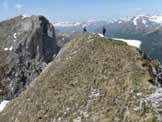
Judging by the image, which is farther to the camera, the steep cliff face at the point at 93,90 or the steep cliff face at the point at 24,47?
the steep cliff face at the point at 24,47

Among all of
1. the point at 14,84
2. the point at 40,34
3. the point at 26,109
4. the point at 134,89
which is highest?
the point at 134,89

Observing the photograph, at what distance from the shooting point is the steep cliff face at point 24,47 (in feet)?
367

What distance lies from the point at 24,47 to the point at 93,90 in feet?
360

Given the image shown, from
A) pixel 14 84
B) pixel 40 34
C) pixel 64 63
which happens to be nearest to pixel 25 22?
pixel 40 34

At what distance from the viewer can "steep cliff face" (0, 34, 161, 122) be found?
18.5m

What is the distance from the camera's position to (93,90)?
2034 cm

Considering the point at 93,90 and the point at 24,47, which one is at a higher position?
the point at 93,90

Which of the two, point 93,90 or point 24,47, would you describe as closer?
point 93,90

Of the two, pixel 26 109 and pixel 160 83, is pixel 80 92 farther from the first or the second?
pixel 160 83

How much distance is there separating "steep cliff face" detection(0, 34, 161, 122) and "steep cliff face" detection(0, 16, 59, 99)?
83.2 meters

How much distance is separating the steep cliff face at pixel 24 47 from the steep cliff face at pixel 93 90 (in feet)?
273

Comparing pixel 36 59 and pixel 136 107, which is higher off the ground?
pixel 136 107

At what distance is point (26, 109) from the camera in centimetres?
2173

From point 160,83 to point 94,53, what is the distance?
381cm
